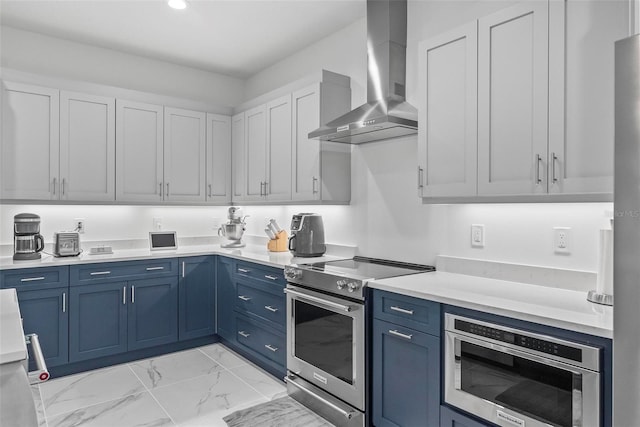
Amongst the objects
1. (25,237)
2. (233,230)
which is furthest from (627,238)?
(25,237)

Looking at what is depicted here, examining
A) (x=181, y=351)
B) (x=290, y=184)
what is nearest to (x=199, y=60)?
(x=290, y=184)

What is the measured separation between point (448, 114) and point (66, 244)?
123 inches

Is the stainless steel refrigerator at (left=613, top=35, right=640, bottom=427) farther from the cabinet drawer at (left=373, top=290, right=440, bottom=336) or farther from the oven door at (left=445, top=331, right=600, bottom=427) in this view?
the cabinet drawer at (left=373, top=290, right=440, bottom=336)

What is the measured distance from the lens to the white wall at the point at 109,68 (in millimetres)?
3584

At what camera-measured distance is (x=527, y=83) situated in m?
1.95

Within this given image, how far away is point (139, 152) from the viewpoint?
390 cm

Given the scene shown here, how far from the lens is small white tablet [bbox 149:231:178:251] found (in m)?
4.02

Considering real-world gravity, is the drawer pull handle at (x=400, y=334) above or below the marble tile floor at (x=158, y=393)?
above

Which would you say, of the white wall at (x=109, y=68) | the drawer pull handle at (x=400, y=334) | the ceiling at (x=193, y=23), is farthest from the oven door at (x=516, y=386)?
the white wall at (x=109, y=68)

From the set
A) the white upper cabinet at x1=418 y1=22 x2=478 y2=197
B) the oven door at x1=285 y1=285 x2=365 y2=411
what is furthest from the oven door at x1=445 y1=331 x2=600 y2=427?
the white upper cabinet at x1=418 y1=22 x2=478 y2=197

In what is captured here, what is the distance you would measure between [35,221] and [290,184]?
2.05 metres

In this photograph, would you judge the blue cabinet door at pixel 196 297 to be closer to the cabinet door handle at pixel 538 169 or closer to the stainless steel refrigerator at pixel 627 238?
the cabinet door handle at pixel 538 169

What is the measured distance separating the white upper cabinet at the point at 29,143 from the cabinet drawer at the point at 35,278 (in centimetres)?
64

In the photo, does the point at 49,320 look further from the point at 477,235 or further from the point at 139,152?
the point at 477,235
